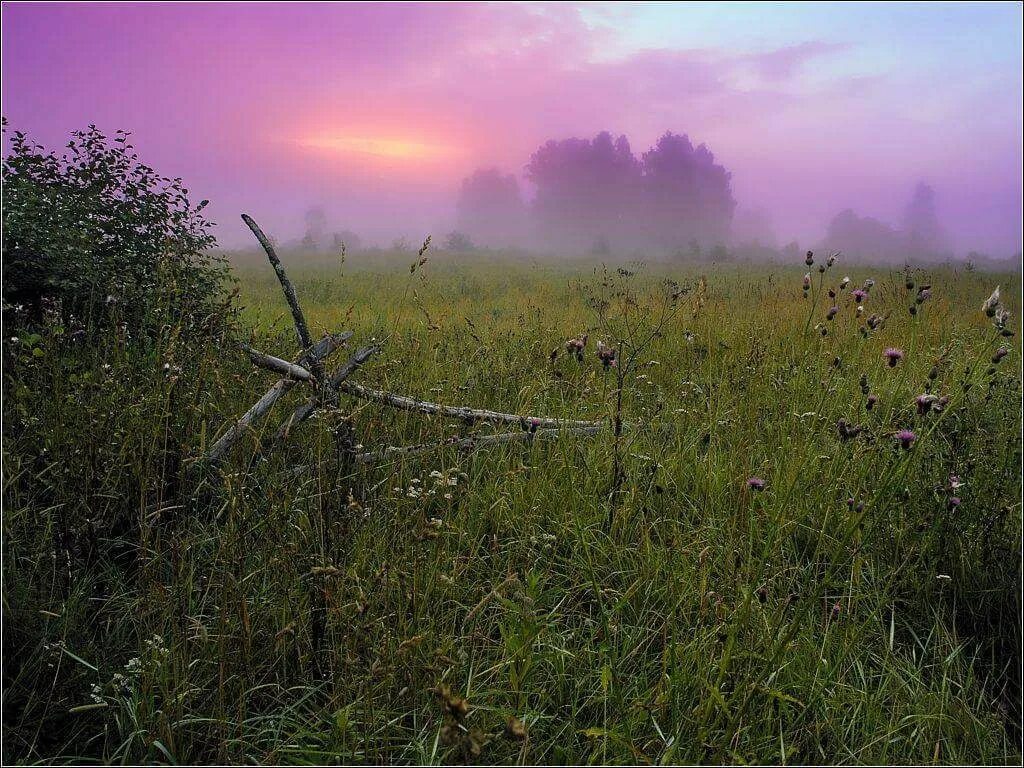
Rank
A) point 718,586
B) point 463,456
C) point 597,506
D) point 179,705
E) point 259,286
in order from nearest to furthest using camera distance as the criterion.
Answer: point 179,705, point 718,586, point 597,506, point 463,456, point 259,286

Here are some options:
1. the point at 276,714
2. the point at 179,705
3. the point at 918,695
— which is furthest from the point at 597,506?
the point at 179,705

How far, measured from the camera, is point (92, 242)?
14.1 feet

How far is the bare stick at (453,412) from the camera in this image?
354 centimetres

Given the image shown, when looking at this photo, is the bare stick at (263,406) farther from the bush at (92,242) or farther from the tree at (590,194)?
the tree at (590,194)

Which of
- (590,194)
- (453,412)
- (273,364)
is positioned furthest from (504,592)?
(590,194)

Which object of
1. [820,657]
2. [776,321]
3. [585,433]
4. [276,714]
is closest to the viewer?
[276,714]

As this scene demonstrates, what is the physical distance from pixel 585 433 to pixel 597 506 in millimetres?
963

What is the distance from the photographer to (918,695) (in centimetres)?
213

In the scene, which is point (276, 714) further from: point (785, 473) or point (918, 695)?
point (785, 473)

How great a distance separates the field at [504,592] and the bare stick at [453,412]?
161mm

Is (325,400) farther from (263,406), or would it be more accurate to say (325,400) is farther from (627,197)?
(627,197)

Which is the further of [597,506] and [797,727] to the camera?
[597,506]

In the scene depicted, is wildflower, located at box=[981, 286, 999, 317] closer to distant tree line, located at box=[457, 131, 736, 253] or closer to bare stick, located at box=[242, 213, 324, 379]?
bare stick, located at box=[242, 213, 324, 379]

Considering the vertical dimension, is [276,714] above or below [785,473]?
below
